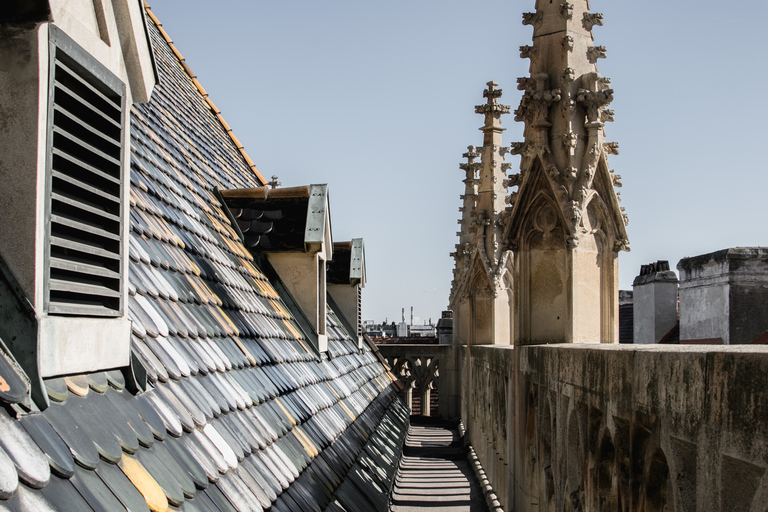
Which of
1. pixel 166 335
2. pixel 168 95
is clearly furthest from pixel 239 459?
pixel 168 95

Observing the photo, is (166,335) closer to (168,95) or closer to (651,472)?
(651,472)

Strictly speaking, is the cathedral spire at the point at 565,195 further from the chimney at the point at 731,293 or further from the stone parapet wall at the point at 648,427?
the chimney at the point at 731,293

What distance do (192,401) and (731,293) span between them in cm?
1613

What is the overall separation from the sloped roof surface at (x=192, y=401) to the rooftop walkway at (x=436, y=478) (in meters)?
2.26

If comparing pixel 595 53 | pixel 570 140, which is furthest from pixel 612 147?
pixel 595 53

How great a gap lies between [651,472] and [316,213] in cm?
546

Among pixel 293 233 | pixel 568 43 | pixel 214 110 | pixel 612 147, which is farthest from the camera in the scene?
pixel 214 110

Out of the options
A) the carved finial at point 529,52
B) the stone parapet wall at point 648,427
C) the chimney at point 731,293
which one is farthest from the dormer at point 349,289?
the chimney at point 731,293

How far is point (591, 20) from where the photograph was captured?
23.2 ft

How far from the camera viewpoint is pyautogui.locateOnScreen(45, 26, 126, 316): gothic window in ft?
8.13

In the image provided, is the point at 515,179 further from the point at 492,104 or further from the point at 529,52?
the point at 492,104

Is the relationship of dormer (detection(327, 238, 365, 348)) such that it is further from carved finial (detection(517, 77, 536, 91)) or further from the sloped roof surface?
carved finial (detection(517, 77, 536, 91))

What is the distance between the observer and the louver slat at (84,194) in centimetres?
252

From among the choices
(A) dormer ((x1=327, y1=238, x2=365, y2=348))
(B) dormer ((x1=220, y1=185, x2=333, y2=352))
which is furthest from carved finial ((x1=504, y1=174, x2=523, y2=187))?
(A) dormer ((x1=327, y1=238, x2=365, y2=348))
